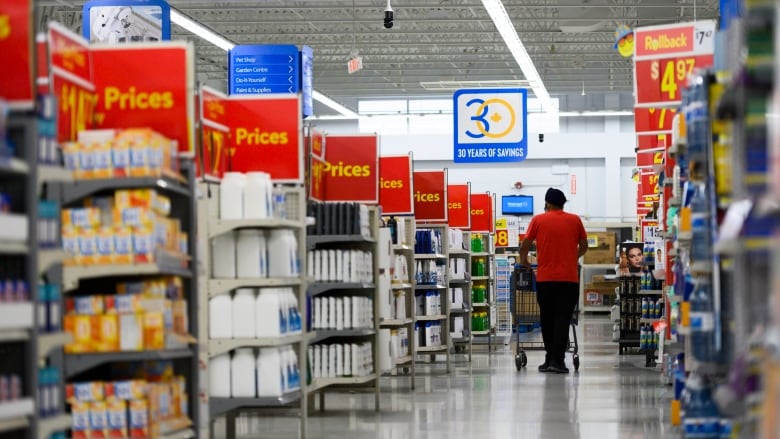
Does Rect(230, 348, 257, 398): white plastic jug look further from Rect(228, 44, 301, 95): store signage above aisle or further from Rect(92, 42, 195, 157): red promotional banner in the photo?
Rect(228, 44, 301, 95): store signage above aisle

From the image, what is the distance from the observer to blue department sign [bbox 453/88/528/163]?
768 inches

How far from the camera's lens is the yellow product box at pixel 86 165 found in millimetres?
5762

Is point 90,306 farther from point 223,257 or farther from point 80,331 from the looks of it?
point 223,257

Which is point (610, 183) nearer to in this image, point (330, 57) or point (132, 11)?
point (330, 57)

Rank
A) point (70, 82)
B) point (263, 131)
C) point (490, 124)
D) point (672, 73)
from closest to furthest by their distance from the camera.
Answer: point (70, 82) → point (263, 131) → point (672, 73) → point (490, 124)

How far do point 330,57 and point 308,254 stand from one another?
64.2ft

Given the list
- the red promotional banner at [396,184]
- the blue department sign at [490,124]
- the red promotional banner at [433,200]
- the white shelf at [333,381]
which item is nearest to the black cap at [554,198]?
the red promotional banner at [396,184]

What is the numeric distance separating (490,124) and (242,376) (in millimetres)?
13063

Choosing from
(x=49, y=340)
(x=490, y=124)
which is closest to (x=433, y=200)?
(x=490, y=124)

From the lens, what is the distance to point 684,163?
24.2 feet

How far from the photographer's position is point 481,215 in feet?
61.0

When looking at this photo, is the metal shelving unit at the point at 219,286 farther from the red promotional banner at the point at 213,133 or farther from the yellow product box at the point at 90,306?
the yellow product box at the point at 90,306

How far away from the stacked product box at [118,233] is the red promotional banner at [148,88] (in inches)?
22.3

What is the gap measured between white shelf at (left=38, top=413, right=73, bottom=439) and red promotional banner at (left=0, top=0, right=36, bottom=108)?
1152 millimetres
